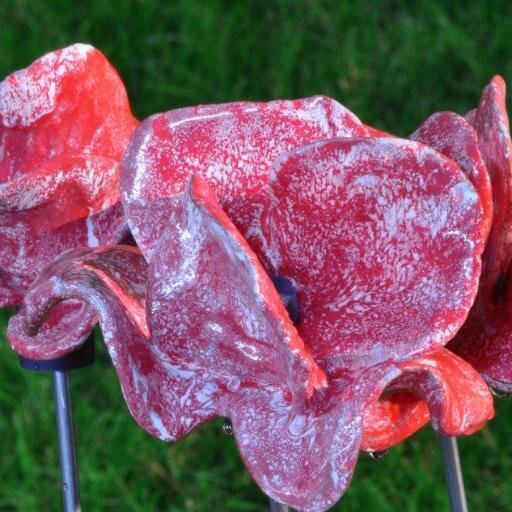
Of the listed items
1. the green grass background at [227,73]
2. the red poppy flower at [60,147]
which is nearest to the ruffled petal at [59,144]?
the red poppy flower at [60,147]

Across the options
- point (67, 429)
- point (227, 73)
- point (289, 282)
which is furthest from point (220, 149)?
point (227, 73)

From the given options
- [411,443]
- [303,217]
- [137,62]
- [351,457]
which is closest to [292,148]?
[303,217]

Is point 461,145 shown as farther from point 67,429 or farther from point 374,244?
point 67,429

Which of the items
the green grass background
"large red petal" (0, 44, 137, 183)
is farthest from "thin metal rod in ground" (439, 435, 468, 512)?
the green grass background

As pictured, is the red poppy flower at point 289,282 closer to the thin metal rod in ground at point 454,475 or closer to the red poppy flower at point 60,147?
the red poppy flower at point 60,147

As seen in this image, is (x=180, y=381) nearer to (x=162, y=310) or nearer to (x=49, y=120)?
(x=162, y=310)

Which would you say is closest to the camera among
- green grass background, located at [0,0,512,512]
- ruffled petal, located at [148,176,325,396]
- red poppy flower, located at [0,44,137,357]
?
ruffled petal, located at [148,176,325,396]

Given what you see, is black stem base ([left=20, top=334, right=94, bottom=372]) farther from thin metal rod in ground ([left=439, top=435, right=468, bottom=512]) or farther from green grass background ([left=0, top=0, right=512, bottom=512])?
green grass background ([left=0, top=0, right=512, bottom=512])
